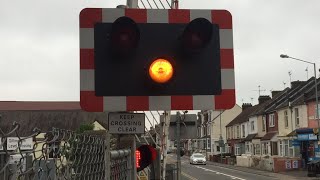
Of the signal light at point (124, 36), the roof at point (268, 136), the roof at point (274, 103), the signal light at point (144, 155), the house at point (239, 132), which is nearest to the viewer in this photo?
the signal light at point (124, 36)

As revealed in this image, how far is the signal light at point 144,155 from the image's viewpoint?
5932 mm

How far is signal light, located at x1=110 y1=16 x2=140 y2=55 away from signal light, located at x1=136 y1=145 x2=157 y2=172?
187 centimetres

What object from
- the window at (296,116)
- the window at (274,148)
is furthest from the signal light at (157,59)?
the window at (274,148)

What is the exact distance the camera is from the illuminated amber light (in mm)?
4270

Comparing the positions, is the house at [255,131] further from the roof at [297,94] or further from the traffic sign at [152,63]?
the traffic sign at [152,63]

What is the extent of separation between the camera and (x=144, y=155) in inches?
237

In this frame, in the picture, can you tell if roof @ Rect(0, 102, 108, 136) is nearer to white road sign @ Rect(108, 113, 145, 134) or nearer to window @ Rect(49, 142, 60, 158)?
white road sign @ Rect(108, 113, 145, 134)

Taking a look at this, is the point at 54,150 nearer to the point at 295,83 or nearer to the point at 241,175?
the point at 241,175

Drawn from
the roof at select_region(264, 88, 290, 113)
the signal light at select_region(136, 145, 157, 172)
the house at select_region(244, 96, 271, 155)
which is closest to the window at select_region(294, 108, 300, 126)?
the roof at select_region(264, 88, 290, 113)

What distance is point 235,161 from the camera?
6331cm

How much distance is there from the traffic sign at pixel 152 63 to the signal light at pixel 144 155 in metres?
1.52

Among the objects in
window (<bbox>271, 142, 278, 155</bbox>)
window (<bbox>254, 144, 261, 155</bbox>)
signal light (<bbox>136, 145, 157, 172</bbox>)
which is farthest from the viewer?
window (<bbox>254, 144, 261, 155</bbox>)

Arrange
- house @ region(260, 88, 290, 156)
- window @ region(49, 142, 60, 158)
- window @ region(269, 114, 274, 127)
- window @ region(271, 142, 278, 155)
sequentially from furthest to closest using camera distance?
window @ region(269, 114, 274, 127)
house @ region(260, 88, 290, 156)
window @ region(271, 142, 278, 155)
window @ region(49, 142, 60, 158)

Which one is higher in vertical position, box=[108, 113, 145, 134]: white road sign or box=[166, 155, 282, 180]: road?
box=[108, 113, 145, 134]: white road sign
